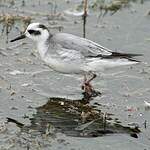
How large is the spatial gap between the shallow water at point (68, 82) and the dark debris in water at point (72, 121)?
0.16ft

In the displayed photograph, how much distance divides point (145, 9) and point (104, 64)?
167 inches

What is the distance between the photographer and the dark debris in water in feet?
28.3

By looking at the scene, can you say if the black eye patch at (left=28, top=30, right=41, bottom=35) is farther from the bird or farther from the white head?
the bird

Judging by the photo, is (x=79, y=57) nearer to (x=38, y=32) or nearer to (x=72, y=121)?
(x=38, y=32)

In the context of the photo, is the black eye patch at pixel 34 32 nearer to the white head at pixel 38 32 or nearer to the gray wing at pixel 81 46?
the white head at pixel 38 32

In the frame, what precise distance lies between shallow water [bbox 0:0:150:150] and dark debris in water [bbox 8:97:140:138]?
0.16 feet

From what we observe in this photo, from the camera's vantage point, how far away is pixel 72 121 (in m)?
9.03

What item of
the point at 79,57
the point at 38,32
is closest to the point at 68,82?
the point at 79,57

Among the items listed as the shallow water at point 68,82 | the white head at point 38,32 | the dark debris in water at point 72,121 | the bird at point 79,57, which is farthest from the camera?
the white head at point 38,32

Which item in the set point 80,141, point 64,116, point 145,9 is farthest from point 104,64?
point 145,9

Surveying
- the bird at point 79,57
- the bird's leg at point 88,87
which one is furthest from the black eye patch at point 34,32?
the bird's leg at point 88,87

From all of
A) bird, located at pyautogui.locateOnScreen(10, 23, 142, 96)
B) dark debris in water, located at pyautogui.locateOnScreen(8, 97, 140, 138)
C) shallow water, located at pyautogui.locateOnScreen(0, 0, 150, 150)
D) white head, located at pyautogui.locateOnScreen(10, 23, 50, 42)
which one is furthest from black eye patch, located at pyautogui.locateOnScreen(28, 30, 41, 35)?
dark debris in water, located at pyautogui.locateOnScreen(8, 97, 140, 138)

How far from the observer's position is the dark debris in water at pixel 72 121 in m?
8.63

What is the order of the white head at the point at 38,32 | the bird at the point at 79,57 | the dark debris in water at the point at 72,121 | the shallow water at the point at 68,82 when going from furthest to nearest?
1. the white head at the point at 38,32
2. the bird at the point at 79,57
3. the dark debris in water at the point at 72,121
4. the shallow water at the point at 68,82
